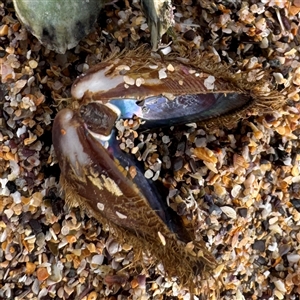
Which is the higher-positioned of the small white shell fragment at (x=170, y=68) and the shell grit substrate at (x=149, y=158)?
the small white shell fragment at (x=170, y=68)

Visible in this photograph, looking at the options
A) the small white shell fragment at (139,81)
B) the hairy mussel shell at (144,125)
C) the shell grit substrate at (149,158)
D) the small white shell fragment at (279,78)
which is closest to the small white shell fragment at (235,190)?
the shell grit substrate at (149,158)

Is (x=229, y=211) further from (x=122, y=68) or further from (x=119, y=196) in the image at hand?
(x=122, y=68)

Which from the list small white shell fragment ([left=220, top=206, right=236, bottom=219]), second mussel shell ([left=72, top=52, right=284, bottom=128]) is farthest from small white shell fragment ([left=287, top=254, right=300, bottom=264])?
second mussel shell ([left=72, top=52, right=284, bottom=128])

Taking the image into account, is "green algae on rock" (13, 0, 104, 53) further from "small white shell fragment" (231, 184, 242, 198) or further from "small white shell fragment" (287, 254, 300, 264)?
"small white shell fragment" (287, 254, 300, 264)

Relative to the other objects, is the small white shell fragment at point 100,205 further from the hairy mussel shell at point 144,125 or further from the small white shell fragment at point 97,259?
the small white shell fragment at point 97,259

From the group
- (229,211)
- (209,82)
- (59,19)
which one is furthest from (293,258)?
(59,19)

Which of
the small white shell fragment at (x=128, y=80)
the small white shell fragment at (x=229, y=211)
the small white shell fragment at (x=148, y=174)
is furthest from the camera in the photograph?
the small white shell fragment at (x=229, y=211)
